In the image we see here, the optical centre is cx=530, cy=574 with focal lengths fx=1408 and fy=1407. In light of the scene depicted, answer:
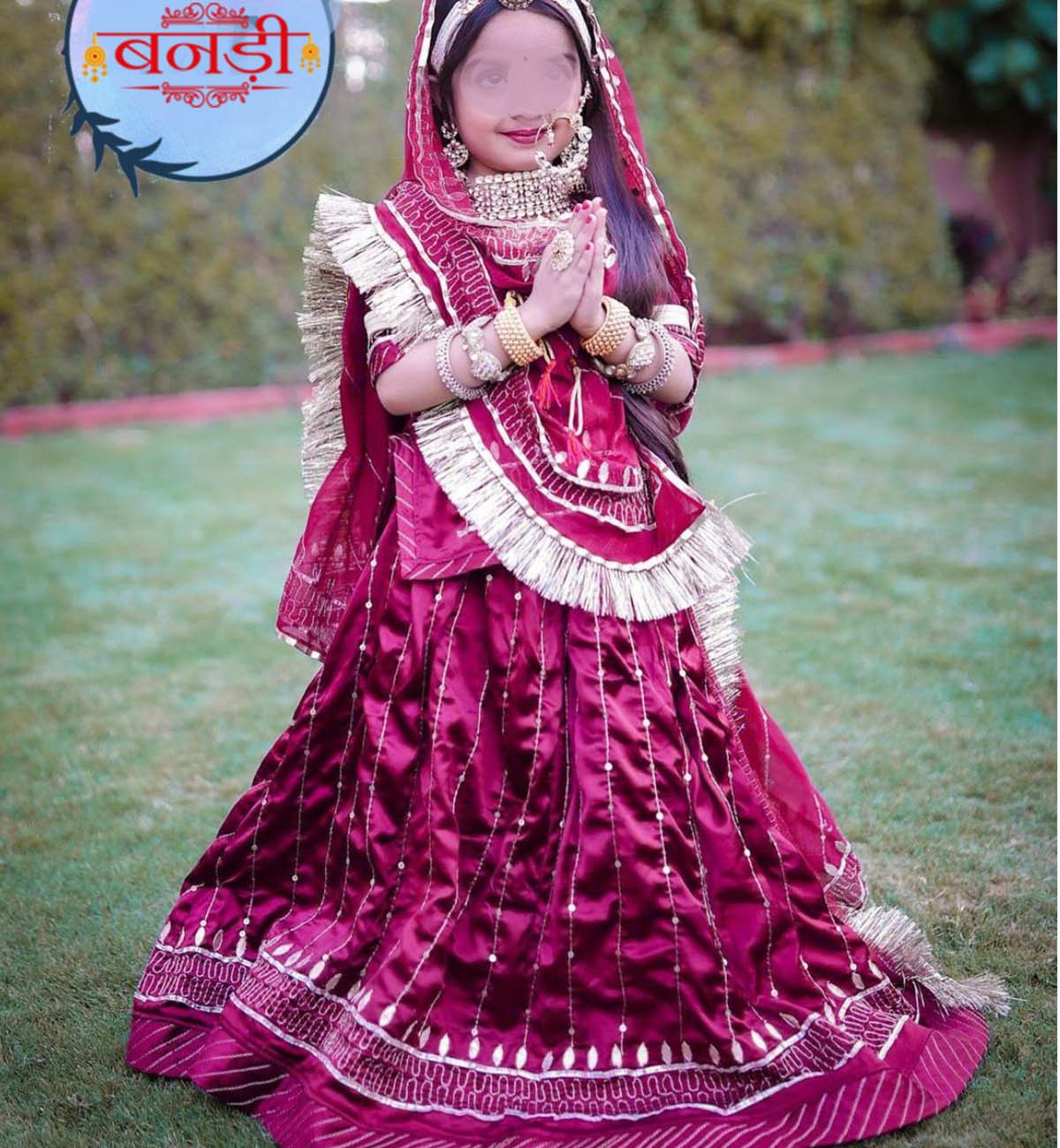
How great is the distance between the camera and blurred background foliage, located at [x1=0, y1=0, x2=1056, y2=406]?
828 cm

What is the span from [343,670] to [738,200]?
8.77 m

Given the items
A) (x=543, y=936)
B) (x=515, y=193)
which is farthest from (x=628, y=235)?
(x=543, y=936)

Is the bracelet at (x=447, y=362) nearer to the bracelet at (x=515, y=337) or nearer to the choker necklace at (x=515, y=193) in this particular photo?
the bracelet at (x=515, y=337)

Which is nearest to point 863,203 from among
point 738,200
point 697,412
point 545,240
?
point 738,200

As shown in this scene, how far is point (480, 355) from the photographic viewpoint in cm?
200

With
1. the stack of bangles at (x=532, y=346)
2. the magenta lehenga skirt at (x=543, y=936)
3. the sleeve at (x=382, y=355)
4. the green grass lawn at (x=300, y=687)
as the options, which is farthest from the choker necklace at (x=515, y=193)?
the green grass lawn at (x=300, y=687)

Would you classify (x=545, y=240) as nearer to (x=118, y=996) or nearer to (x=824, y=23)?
(x=118, y=996)

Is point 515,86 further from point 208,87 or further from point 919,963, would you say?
point 919,963

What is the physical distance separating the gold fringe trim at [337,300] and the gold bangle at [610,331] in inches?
9.5

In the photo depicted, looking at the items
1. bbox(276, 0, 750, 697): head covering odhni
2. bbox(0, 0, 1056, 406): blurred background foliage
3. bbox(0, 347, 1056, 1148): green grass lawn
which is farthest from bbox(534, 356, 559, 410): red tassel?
bbox(0, 0, 1056, 406): blurred background foliage

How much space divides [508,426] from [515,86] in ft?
1.61

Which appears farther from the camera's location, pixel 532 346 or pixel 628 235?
pixel 628 235

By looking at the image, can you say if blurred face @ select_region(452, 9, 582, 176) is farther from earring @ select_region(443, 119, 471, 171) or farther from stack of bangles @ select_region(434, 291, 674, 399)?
stack of bangles @ select_region(434, 291, 674, 399)

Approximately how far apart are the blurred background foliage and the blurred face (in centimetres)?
573
